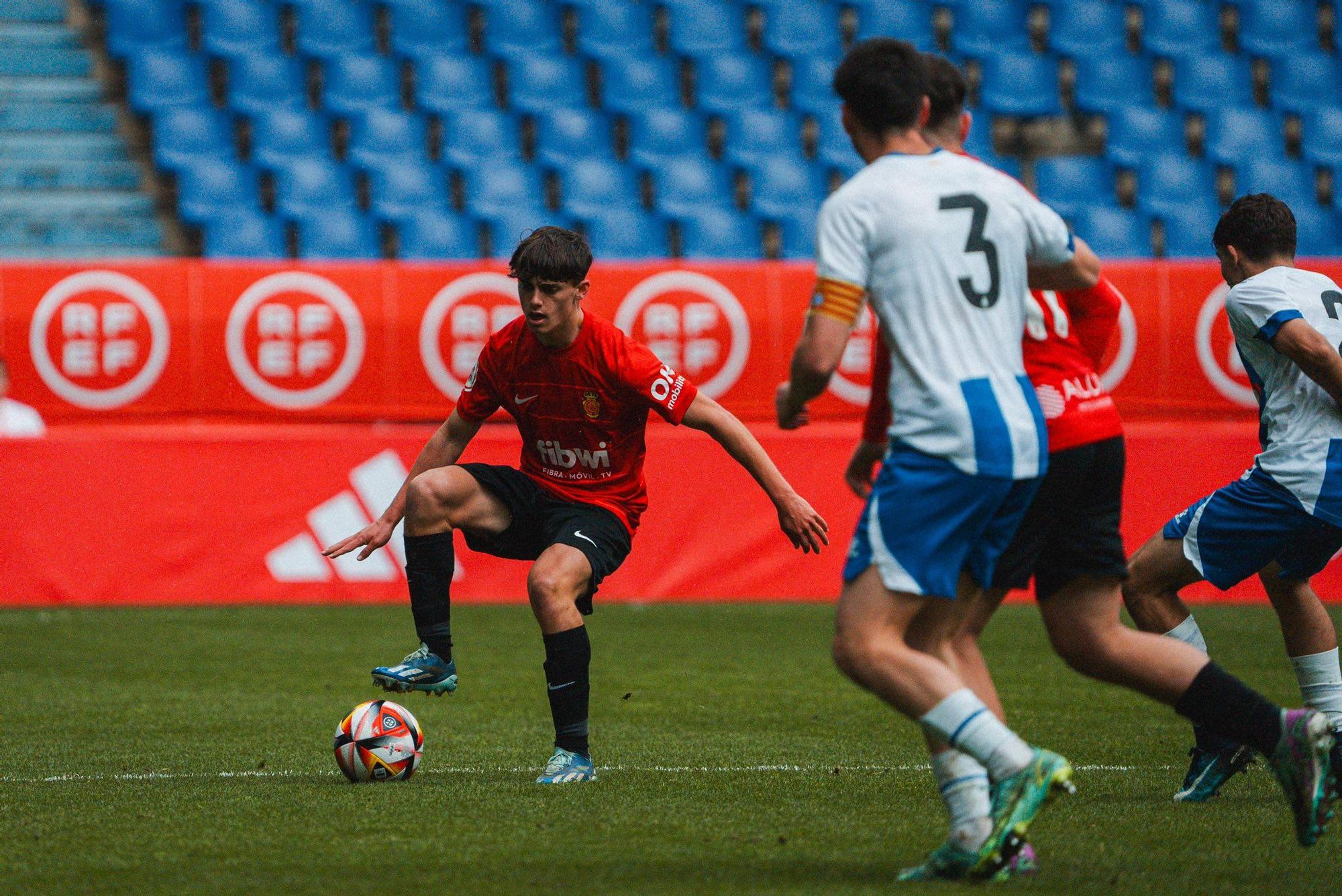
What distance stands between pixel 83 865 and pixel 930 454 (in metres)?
2.21

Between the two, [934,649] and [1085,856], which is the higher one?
[934,649]

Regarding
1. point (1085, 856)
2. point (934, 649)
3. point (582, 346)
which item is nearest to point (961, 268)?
point (934, 649)

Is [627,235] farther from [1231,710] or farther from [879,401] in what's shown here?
[1231,710]

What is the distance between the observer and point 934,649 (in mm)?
3912

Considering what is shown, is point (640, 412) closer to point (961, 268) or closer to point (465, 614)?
point (961, 268)

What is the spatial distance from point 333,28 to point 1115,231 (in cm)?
765

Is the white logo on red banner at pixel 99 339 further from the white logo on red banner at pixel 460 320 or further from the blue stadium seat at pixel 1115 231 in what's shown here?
the blue stadium seat at pixel 1115 231

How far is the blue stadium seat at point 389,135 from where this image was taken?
15.2 metres

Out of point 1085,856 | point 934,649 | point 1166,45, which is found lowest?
point 1085,856

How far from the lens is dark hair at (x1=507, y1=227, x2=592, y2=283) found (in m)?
5.13

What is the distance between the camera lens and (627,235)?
1496 cm

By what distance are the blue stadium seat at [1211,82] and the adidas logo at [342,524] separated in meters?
9.95

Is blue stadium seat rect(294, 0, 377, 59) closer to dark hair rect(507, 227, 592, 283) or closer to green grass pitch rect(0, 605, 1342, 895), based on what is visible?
green grass pitch rect(0, 605, 1342, 895)

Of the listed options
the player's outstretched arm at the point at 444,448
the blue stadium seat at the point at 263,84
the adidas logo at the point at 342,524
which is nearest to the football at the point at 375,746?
the player's outstretched arm at the point at 444,448
